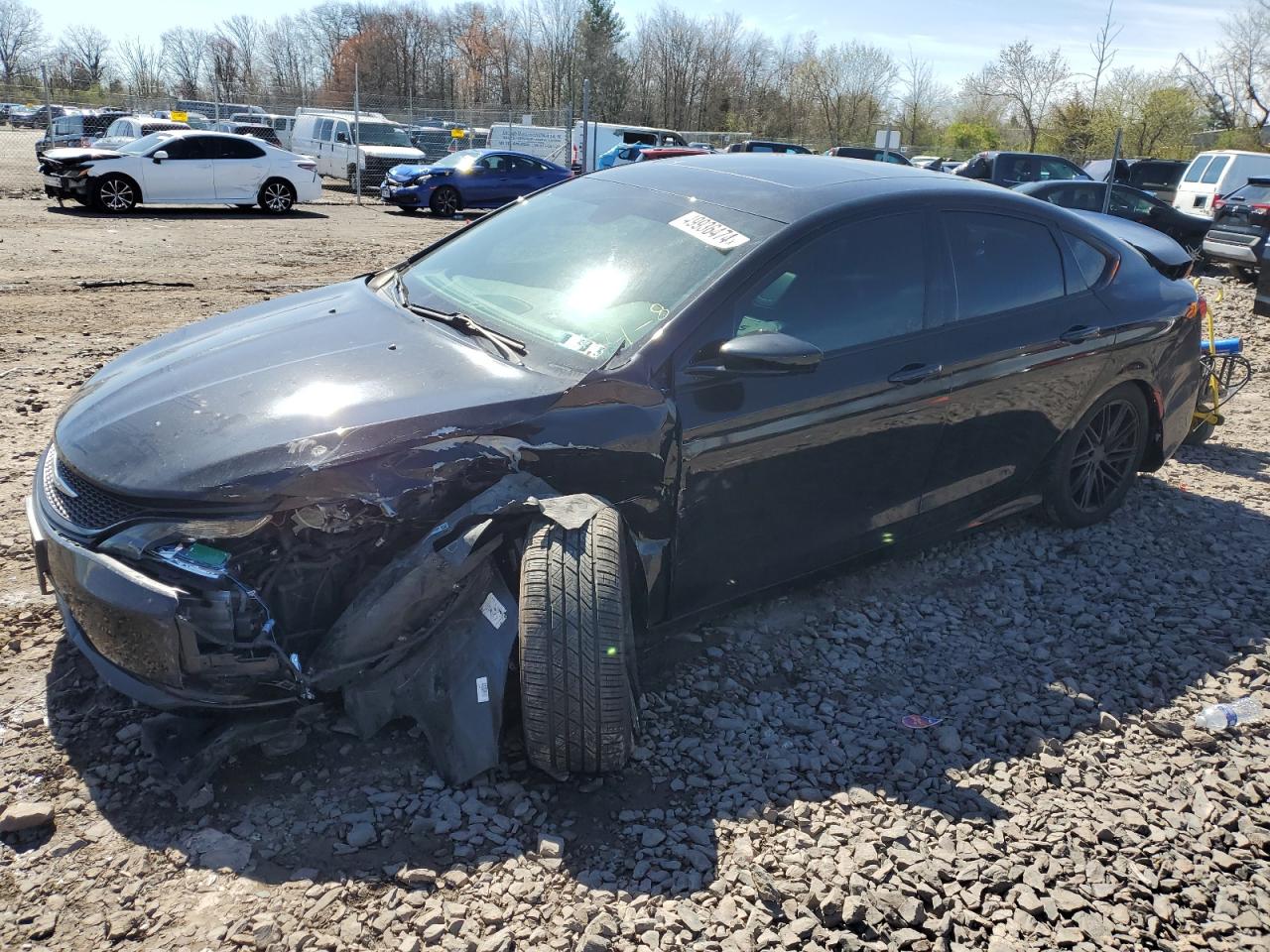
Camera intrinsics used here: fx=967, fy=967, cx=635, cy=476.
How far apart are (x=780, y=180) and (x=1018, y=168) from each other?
Result: 17.4 meters

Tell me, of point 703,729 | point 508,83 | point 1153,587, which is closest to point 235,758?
point 703,729

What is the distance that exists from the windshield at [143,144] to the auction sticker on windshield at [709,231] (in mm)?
16342

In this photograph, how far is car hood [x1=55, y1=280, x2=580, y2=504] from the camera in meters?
2.76

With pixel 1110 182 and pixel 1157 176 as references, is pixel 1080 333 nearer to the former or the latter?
pixel 1110 182

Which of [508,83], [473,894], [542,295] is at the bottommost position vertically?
[473,894]

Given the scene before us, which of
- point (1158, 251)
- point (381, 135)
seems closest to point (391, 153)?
point (381, 135)

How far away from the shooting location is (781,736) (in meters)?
3.26

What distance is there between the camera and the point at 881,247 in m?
3.82

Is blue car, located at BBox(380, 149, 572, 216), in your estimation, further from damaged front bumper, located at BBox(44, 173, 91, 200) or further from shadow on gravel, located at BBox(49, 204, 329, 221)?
damaged front bumper, located at BBox(44, 173, 91, 200)

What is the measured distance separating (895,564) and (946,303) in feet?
4.18

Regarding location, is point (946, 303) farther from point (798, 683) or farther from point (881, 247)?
point (798, 683)

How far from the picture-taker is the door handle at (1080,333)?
4367 mm

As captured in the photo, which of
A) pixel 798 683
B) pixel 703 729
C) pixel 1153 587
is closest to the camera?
pixel 703 729

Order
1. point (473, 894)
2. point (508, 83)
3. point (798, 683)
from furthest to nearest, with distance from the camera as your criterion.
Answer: point (508, 83) → point (798, 683) → point (473, 894)
